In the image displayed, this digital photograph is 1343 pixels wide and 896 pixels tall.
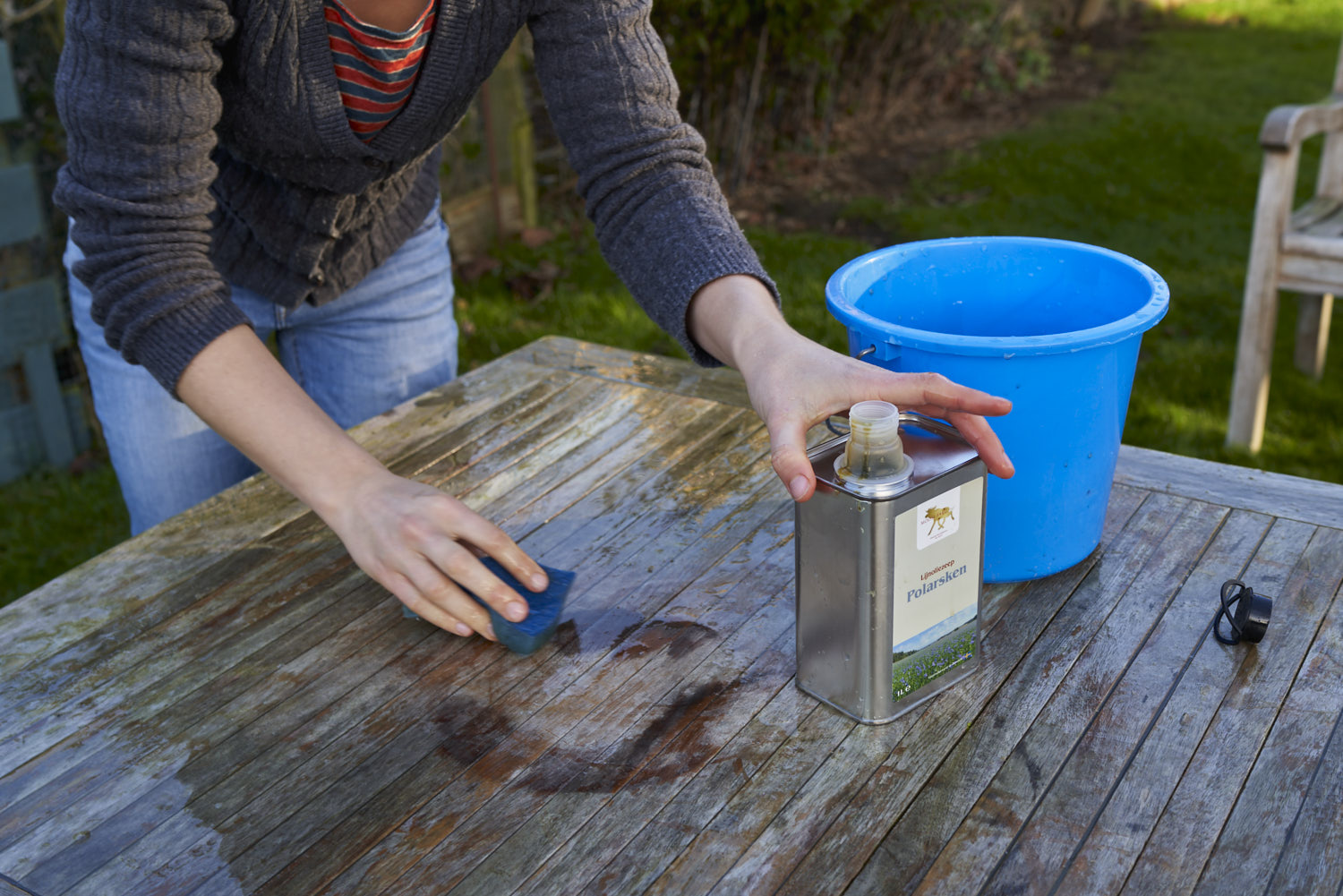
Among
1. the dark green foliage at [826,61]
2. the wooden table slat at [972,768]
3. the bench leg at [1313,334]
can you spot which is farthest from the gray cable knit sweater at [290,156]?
the dark green foliage at [826,61]

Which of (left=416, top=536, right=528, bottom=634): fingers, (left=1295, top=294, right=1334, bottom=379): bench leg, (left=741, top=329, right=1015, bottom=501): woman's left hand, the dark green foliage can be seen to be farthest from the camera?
the dark green foliage

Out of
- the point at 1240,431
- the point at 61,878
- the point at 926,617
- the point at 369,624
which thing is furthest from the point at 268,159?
the point at 1240,431

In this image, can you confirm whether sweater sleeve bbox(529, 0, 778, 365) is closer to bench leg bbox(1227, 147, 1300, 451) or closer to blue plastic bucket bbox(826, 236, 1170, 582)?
blue plastic bucket bbox(826, 236, 1170, 582)

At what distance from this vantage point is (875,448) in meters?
0.91

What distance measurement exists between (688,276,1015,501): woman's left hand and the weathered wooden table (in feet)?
0.71

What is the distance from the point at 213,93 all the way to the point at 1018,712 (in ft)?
3.31

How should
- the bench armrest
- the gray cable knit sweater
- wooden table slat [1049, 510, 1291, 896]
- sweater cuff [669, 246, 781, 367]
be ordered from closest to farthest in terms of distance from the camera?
wooden table slat [1049, 510, 1291, 896]
the gray cable knit sweater
sweater cuff [669, 246, 781, 367]
the bench armrest

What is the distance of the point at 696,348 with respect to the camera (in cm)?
132

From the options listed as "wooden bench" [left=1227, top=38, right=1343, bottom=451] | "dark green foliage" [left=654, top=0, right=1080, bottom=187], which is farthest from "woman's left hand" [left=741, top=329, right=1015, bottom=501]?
"dark green foliage" [left=654, top=0, right=1080, bottom=187]

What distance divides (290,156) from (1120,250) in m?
3.32

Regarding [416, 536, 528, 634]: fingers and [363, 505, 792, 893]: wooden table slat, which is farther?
[416, 536, 528, 634]: fingers

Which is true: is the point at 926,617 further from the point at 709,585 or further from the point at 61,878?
the point at 61,878

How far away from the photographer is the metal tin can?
0.91m

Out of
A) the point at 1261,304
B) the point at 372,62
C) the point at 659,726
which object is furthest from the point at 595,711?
the point at 1261,304
